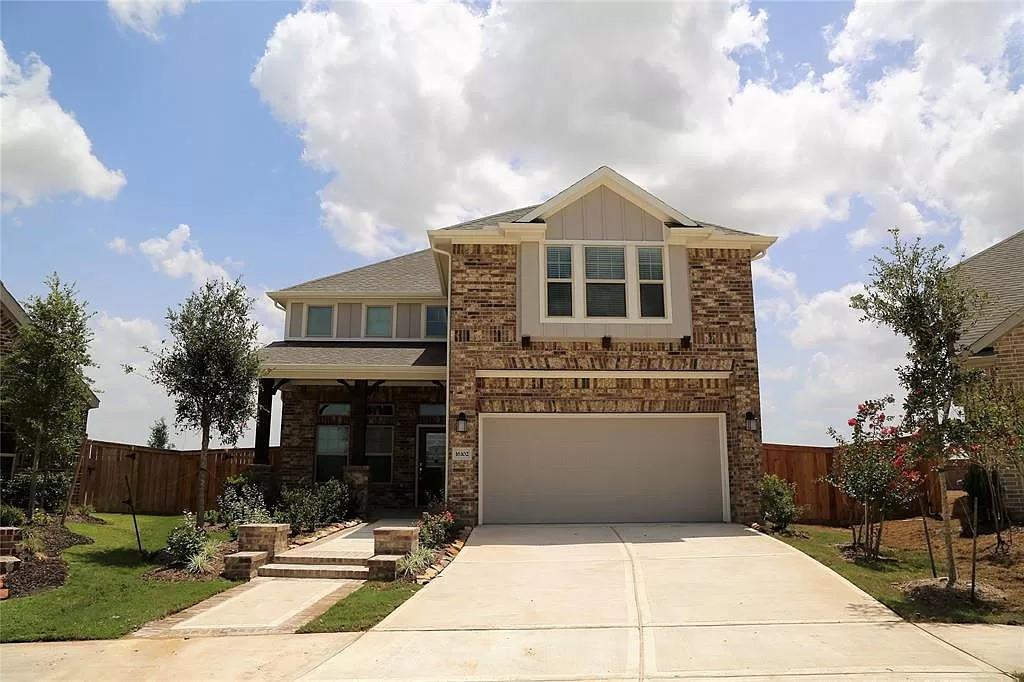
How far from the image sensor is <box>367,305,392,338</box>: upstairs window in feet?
64.8

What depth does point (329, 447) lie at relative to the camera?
18641 mm

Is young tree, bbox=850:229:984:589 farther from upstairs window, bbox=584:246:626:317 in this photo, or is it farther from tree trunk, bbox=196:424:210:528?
tree trunk, bbox=196:424:210:528

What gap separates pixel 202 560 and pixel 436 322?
9713 millimetres

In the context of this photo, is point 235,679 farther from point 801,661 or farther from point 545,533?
point 545,533

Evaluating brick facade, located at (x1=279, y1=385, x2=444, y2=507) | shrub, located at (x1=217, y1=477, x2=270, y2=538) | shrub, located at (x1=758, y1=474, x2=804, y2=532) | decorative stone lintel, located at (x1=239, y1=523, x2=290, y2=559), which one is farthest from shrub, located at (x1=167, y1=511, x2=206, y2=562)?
shrub, located at (x1=758, y1=474, x2=804, y2=532)

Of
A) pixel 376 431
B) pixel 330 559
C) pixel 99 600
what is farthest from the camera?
pixel 376 431

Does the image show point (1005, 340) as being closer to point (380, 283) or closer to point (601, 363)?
point (601, 363)

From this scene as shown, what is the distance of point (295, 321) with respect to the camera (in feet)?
65.0

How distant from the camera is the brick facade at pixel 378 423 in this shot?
60.2ft

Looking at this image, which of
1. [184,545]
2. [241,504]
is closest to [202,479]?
[184,545]

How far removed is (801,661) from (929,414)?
14.9ft

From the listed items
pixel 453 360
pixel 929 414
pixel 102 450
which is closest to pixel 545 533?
pixel 453 360

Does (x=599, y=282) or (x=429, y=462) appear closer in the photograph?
(x=599, y=282)

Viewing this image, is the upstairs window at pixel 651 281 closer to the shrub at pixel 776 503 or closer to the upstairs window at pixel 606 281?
the upstairs window at pixel 606 281
